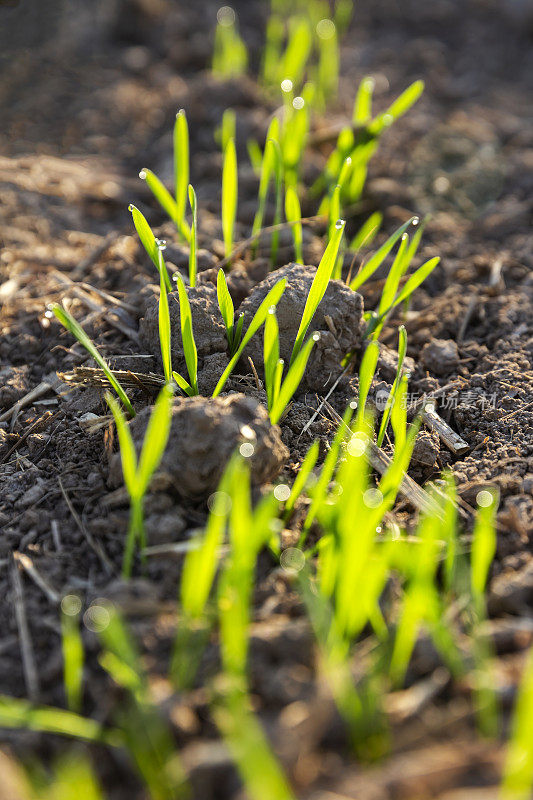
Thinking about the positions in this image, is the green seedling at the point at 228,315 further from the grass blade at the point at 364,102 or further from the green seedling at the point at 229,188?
the grass blade at the point at 364,102

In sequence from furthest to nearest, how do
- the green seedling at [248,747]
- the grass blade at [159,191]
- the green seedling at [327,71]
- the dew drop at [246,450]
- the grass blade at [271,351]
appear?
the green seedling at [327,71] < the grass blade at [159,191] < the grass blade at [271,351] < the dew drop at [246,450] < the green seedling at [248,747]

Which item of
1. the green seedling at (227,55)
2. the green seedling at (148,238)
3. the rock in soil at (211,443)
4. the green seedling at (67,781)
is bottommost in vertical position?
the green seedling at (67,781)

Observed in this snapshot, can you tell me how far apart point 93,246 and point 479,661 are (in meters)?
1.79

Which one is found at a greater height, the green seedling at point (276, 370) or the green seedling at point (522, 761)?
the green seedling at point (276, 370)

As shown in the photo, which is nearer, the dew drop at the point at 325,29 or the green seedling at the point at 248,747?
the green seedling at the point at 248,747

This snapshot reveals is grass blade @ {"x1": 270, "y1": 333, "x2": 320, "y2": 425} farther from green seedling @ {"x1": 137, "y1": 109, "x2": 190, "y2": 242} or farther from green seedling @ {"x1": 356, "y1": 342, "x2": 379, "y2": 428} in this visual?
green seedling @ {"x1": 137, "y1": 109, "x2": 190, "y2": 242}

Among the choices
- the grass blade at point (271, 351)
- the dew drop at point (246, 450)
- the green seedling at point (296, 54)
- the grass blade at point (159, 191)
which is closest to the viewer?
the dew drop at point (246, 450)

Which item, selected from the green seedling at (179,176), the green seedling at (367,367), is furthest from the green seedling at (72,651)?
the green seedling at (179,176)

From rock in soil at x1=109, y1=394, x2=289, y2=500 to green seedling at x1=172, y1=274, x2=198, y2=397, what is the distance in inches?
6.1

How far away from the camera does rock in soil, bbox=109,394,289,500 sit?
1.25 m

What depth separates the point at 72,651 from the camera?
982 millimetres

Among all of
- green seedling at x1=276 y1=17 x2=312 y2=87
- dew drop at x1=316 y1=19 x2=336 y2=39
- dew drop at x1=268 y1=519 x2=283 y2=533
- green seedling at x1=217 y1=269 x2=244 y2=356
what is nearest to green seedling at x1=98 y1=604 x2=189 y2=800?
dew drop at x1=268 y1=519 x2=283 y2=533

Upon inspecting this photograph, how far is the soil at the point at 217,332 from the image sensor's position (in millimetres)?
982

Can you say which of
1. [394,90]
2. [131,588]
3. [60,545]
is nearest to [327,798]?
[131,588]
